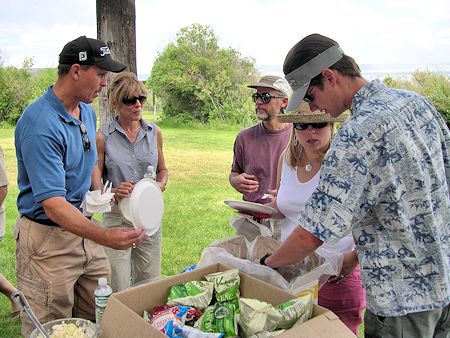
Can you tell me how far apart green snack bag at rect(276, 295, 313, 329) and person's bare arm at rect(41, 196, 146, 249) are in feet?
2.45

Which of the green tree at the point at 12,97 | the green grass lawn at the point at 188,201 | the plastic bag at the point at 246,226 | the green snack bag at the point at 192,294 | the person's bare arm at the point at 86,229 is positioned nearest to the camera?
the green snack bag at the point at 192,294

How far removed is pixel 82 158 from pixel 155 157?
1.01 meters

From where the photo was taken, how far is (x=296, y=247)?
1.38 meters

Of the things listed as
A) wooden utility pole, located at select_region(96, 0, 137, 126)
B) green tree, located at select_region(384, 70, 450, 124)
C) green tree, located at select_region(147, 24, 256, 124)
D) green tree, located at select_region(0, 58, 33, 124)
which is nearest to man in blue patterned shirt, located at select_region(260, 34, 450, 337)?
wooden utility pole, located at select_region(96, 0, 137, 126)

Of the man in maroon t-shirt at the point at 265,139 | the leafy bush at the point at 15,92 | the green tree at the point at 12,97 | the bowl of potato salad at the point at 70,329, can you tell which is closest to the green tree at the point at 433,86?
the man in maroon t-shirt at the point at 265,139

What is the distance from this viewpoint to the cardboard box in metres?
1.19

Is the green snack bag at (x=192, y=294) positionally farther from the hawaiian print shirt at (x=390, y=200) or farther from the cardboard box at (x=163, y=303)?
the hawaiian print shirt at (x=390, y=200)

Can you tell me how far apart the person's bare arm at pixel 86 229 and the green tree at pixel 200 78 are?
1291 centimetres

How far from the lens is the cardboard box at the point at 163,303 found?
46.8 inches

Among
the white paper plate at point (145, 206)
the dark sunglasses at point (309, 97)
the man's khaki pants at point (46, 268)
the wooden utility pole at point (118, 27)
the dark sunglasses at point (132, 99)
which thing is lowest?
the man's khaki pants at point (46, 268)

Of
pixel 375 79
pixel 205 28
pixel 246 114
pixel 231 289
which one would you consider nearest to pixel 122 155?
pixel 231 289

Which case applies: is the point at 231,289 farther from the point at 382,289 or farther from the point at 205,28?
the point at 205,28

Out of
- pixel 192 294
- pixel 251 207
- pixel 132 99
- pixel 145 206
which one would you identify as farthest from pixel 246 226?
pixel 132 99

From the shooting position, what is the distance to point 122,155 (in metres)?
2.90
